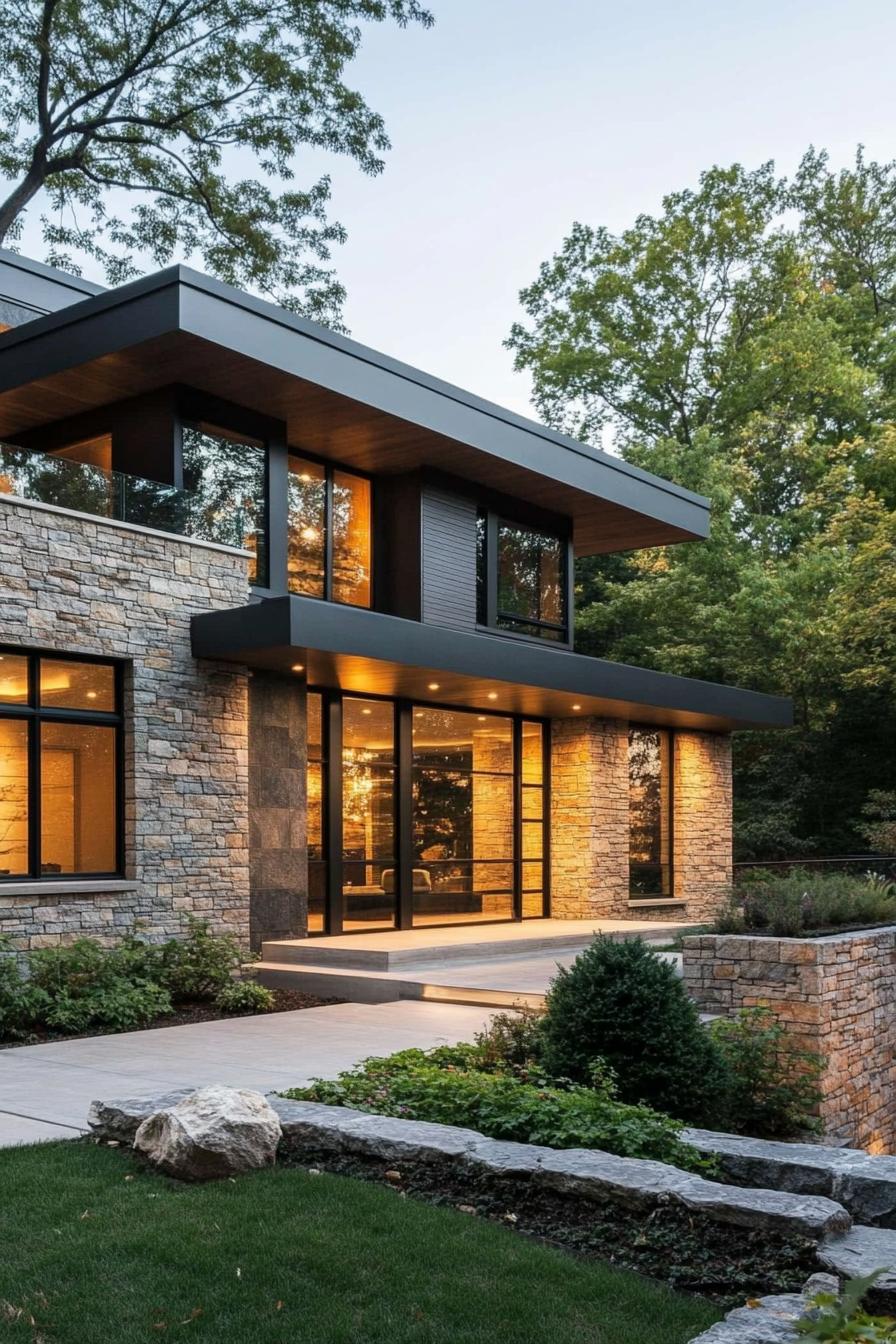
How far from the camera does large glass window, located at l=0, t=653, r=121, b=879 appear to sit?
1185 centimetres

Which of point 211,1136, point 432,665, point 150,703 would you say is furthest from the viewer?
point 432,665

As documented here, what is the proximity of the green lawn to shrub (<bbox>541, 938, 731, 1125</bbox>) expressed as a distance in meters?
2.31

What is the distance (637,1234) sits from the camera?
15.2 ft

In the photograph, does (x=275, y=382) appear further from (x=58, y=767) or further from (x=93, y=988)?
(x=93, y=988)

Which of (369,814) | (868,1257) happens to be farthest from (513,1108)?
(369,814)

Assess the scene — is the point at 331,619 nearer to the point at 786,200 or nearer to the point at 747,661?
the point at 747,661

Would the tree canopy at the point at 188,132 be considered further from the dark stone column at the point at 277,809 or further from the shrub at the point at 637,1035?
the shrub at the point at 637,1035

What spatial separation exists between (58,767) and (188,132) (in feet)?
51.0

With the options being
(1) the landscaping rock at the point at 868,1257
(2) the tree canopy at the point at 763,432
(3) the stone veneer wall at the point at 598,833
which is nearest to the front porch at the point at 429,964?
(3) the stone veneer wall at the point at 598,833

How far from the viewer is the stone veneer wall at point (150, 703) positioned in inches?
467

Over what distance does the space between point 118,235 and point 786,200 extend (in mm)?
19525

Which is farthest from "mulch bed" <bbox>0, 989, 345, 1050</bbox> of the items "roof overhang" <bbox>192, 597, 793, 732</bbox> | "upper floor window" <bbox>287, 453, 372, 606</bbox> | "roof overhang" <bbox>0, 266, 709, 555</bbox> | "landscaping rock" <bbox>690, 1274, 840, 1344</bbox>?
"landscaping rock" <bbox>690, 1274, 840, 1344</bbox>

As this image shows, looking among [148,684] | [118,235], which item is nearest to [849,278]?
[118,235]

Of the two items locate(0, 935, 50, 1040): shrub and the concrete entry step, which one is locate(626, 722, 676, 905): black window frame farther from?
locate(0, 935, 50, 1040): shrub
